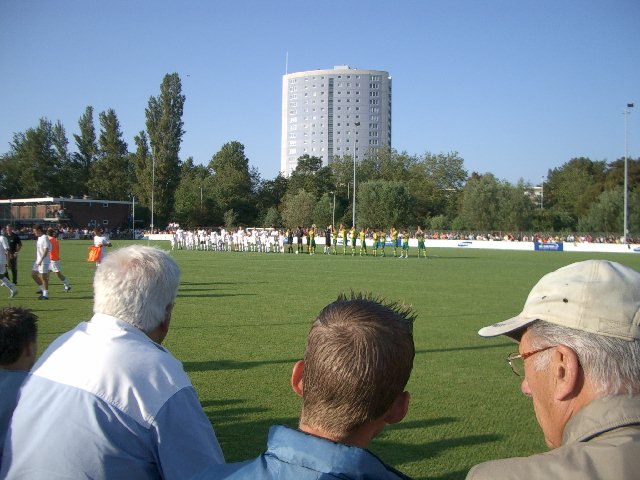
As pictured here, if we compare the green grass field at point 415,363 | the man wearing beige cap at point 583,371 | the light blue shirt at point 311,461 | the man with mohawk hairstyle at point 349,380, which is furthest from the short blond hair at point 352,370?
the green grass field at point 415,363

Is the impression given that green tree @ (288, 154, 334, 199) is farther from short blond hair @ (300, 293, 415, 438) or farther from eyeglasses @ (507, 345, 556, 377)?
short blond hair @ (300, 293, 415, 438)

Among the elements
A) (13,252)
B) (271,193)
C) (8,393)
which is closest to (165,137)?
(271,193)

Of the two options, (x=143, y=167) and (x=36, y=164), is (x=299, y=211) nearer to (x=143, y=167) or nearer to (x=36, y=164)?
(x=143, y=167)

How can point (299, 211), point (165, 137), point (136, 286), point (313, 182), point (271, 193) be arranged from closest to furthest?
point (136, 286) < point (165, 137) < point (299, 211) < point (313, 182) < point (271, 193)

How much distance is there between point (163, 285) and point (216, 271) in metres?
23.4

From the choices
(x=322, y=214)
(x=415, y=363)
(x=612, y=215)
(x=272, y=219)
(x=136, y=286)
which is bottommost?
(x=415, y=363)

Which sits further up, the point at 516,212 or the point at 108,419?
the point at 516,212

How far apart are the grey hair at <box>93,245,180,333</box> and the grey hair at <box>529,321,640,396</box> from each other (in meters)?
1.96

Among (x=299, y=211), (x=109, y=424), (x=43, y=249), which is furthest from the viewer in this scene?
(x=299, y=211)

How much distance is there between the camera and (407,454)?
5332 mm

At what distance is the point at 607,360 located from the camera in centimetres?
178

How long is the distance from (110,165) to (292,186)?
97.9 feet

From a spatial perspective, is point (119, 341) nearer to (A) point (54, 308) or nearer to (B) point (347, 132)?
(A) point (54, 308)

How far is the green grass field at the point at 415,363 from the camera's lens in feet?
18.4
